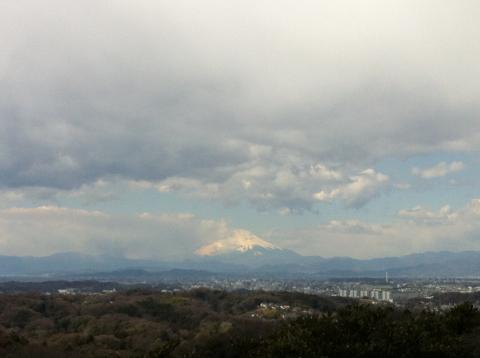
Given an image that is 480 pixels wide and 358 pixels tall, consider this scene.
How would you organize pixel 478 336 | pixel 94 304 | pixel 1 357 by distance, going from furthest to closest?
pixel 94 304
pixel 1 357
pixel 478 336

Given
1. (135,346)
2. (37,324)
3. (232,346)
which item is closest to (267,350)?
(232,346)

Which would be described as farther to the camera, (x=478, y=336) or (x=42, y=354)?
(x=42, y=354)

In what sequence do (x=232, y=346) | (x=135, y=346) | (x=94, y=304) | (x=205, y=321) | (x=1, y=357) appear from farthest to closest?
(x=94, y=304) < (x=205, y=321) < (x=135, y=346) < (x=1, y=357) < (x=232, y=346)

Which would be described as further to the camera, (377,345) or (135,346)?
(135,346)

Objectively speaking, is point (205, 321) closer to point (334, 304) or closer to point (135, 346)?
point (135, 346)

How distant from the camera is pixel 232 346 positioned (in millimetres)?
19406

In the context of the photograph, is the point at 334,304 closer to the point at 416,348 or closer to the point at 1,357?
the point at 1,357

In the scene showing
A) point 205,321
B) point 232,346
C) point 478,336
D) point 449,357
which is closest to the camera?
point 449,357

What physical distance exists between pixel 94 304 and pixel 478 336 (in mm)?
84579

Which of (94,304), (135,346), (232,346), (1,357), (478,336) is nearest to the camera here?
(478,336)

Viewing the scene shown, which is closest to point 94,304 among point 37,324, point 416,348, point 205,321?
point 37,324

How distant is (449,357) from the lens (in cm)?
1598

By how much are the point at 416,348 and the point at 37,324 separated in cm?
7529

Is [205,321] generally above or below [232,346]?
below
